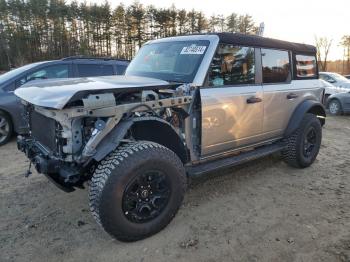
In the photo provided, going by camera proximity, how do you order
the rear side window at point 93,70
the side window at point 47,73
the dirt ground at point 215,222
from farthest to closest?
the rear side window at point 93,70 → the side window at point 47,73 → the dirt ground at point 215,222

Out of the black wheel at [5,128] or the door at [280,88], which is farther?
the black wheel at [5,128]

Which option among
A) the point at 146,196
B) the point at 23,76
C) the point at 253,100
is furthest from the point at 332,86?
the point at 146,196

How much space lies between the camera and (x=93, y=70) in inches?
306

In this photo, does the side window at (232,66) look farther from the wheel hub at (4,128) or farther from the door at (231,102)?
the wheel hub at (4,128)

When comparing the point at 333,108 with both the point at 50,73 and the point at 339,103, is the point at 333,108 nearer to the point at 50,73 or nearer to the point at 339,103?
the point at 339,103

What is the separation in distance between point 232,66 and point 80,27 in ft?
142

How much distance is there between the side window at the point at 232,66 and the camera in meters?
3.89

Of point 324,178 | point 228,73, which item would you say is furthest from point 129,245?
point 324,178

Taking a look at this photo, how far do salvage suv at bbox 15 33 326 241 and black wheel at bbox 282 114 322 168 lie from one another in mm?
21

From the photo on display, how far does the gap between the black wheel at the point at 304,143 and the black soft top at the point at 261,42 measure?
3.81ft

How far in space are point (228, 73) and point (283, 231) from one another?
6.51 feet

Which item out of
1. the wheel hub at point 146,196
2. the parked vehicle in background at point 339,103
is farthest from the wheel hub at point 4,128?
the parked vehicle in background at point 339,103

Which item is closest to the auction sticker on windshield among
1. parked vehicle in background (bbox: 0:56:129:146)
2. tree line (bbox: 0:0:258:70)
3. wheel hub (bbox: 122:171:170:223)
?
wheel hub (bbox: 122:171:170:223)

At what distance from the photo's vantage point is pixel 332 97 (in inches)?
483
